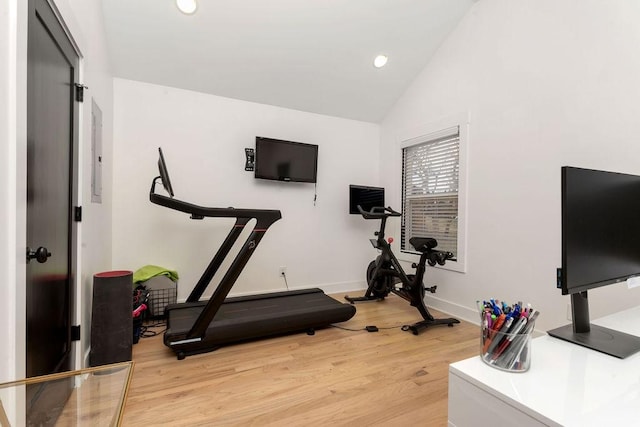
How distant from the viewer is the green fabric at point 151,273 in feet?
9.89

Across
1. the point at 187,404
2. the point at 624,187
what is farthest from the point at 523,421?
the point at 187,404

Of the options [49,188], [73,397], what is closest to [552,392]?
[73,397]

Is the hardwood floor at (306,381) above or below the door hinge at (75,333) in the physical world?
below

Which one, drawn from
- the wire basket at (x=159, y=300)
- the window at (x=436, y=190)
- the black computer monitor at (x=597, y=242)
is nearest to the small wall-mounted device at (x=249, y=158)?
the wire basket at (x=159, y=300)

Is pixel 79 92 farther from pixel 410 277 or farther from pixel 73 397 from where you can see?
pixel 410 277

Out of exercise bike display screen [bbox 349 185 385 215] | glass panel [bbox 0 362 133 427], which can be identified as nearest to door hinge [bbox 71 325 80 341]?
glass panel [bbox 0 362 133 427]

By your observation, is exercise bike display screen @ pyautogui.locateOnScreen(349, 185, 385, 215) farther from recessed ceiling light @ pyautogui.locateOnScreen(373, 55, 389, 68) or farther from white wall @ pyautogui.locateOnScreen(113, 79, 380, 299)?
recessed ceiling light @ pyautogui.locateOnScreen(373, 55, 389, 68)

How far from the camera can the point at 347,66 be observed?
3.56 m

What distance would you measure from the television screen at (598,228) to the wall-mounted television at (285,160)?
9.94 feet

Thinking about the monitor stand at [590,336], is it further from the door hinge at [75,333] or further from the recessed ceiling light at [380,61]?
the recessed ceiling light at [380,61]

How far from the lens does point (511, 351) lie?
2.90ft

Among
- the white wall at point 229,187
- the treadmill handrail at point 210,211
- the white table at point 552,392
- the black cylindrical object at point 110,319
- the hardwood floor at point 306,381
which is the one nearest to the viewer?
the white table at point 552,392

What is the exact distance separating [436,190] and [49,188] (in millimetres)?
3509

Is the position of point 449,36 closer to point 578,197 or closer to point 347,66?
point 347,66
